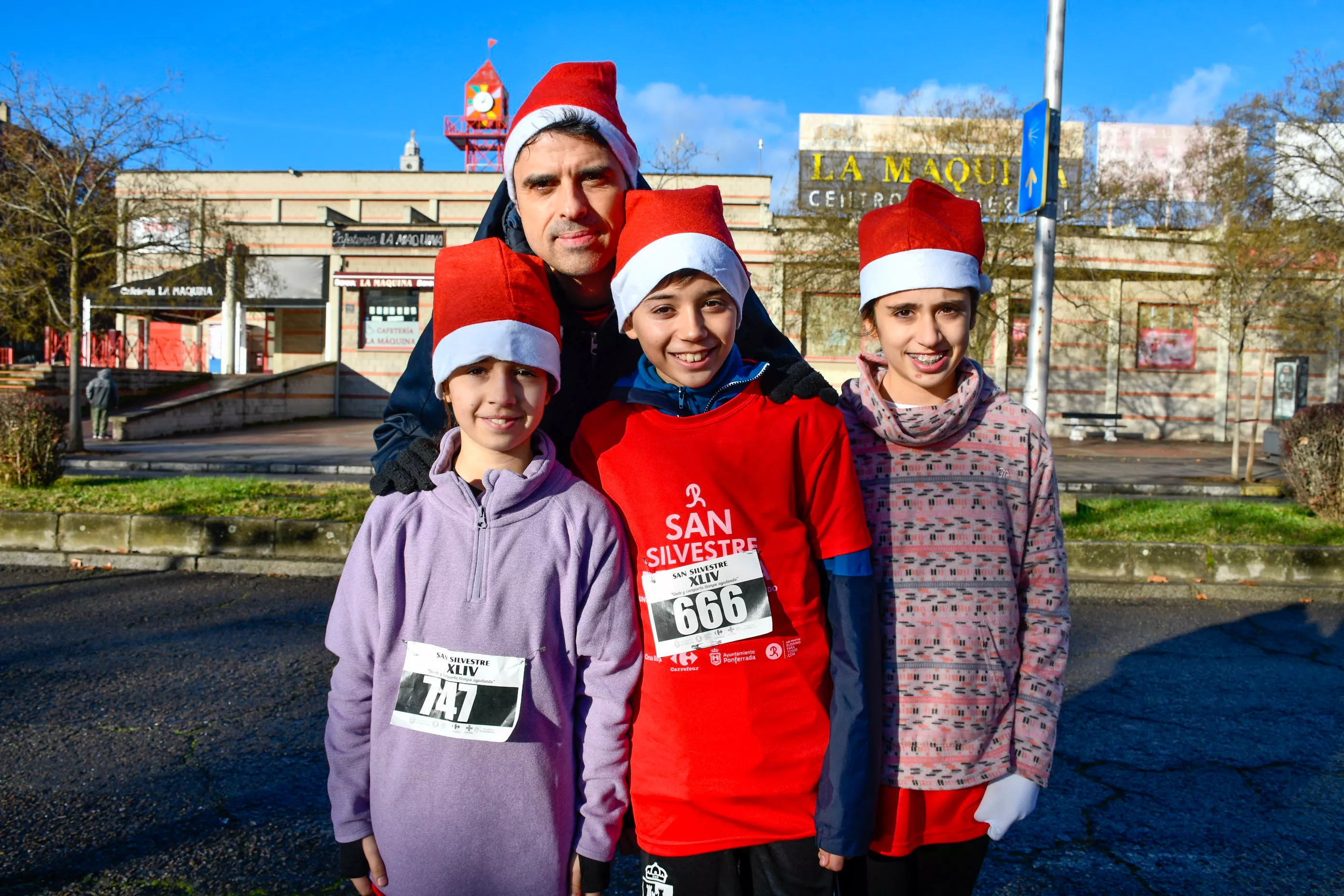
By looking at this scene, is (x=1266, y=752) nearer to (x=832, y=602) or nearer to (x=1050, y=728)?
(x=1050, y=728)

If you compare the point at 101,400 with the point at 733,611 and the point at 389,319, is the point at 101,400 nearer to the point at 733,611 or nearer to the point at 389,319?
the point at 389,319

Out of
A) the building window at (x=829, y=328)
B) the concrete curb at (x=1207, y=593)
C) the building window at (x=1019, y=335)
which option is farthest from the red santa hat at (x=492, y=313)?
the building window at (x=1019, y=335)

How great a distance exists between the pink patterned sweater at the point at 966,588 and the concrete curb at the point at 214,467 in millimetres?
12581

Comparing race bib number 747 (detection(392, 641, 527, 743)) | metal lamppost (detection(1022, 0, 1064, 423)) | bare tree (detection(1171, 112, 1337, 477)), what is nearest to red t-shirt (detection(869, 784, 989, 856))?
race bib number 747 (detection(392, 641, 527, 743))

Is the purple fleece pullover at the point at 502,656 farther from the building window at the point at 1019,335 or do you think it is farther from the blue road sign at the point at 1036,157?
the building window at the point at 1019,335

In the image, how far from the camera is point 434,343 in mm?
2014

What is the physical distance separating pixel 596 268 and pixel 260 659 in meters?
4.12

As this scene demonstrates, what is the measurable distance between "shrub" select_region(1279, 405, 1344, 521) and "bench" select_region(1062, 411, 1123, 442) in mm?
17305

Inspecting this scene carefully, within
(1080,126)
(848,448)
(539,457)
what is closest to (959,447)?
(848,448)

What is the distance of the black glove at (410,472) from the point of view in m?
1.89

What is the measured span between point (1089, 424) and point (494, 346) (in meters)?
28.7

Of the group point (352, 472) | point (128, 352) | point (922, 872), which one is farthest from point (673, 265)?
point (128, 352)

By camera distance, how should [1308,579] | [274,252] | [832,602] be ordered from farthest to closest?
[274,252] → [1308,579] → [832,602]

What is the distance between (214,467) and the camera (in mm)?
13773
